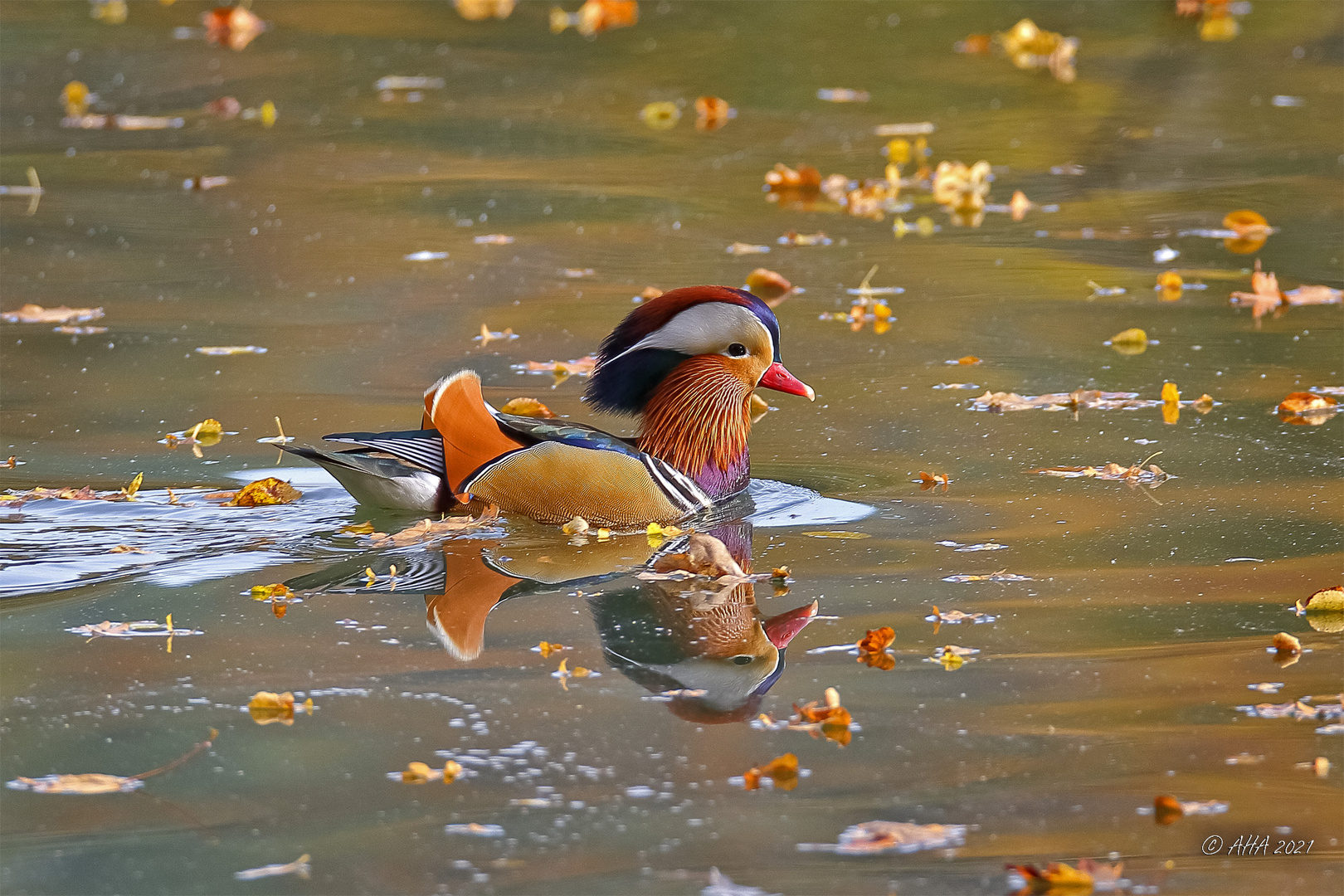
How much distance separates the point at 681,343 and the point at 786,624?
58.5 inches

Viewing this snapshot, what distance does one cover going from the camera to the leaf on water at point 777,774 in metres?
3.80

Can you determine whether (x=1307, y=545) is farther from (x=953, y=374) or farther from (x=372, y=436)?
(x=372, y=436)

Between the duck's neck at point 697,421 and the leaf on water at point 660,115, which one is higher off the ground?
the leaf on water at point 660,115

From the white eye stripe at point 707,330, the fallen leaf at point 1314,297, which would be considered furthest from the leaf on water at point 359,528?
the fallen leaf at point 1314,297

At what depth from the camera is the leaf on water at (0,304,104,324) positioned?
841 cm

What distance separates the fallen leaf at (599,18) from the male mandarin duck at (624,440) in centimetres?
1213

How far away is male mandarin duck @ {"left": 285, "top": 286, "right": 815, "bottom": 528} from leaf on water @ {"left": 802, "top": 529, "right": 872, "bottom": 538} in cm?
48

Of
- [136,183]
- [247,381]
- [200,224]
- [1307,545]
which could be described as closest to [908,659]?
[1307,545]

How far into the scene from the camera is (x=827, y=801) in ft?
12.2

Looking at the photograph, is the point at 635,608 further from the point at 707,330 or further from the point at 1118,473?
the point at 1118,473

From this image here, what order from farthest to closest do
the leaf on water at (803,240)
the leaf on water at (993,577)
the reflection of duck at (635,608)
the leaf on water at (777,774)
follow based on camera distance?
the leaf on water at (803,240)
the leaf on water at (993,577)
the reflection of duck at (635,608)
the leaf on water at (777,774)

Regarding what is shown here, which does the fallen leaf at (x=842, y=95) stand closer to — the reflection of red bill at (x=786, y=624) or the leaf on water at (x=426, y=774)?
the reflection of red bill at (x=786, y=624)

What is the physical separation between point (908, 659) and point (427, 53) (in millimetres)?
13022

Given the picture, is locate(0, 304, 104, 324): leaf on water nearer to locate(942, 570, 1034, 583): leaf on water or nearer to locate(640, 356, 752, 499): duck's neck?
locate(640, 356, 752, 499): duck's neck
